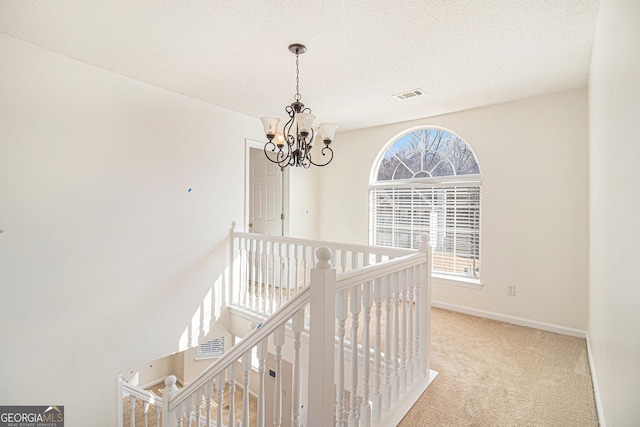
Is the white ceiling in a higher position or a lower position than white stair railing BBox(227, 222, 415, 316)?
higher

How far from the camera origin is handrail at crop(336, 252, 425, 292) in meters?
1.35

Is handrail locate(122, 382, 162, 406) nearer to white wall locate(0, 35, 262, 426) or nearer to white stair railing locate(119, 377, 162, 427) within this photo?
white stair railing locate(119, 377, 162, 427)

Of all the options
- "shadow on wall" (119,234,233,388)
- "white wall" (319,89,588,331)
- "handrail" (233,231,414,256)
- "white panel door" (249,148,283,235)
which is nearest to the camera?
"handrail" (233,231,414,256)

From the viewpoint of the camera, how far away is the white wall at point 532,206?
2.99m

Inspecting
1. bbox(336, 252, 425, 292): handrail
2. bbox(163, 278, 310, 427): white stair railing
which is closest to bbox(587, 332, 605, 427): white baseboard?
bbox(336, 252, 425, 292): handrail

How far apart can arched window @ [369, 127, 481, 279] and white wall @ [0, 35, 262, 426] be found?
7.96 feet

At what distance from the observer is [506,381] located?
2203mm

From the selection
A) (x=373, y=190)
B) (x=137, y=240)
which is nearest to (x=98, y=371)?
(x=137, y=240)

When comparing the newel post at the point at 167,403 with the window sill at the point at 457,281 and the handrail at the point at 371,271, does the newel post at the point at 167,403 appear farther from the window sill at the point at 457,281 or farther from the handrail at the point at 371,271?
the window sill at the point at 457,281

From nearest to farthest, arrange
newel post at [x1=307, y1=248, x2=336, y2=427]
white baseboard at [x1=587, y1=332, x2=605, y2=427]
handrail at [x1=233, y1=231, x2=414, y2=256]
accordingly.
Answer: newel post at [x1=307, y1=248, x2=336, y2=427]
white baseboard at [x1=587, y1=332, x2=605, y2=427]
handrail at [x1=233, y1=231, x2=414, y2=256]

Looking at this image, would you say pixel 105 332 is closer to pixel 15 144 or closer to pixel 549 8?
pixel 15 144

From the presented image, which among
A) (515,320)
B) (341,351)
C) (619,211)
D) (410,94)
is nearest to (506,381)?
(515,320)

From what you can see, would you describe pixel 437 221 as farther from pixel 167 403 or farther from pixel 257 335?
pixel 167 403

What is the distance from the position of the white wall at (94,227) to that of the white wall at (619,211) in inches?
135
